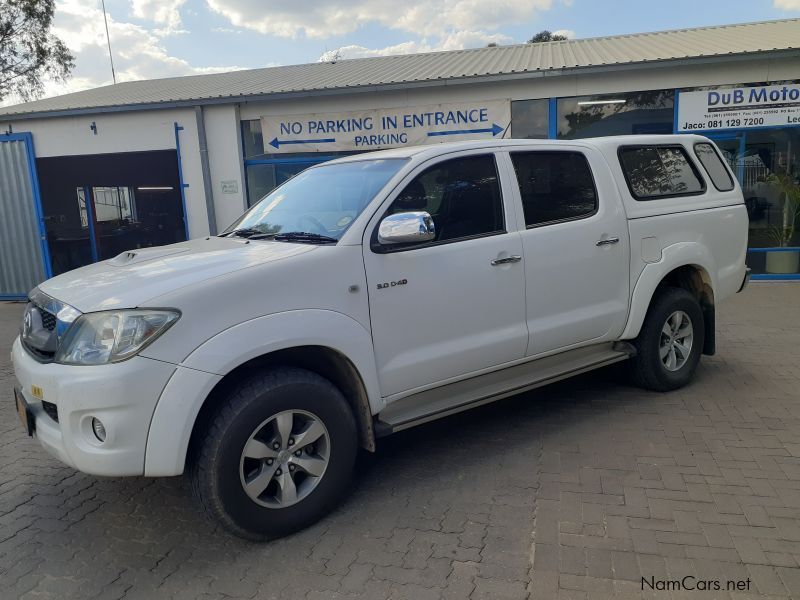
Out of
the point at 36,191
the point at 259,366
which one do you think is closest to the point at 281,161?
the point at 36,191

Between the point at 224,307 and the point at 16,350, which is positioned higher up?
the point at 224,307

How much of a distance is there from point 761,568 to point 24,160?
42.5 feet

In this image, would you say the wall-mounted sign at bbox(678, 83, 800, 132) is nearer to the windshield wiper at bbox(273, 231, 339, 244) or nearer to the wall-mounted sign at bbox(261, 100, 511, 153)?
the wall-mounted sign at bbox(261, 100, 511, 153)

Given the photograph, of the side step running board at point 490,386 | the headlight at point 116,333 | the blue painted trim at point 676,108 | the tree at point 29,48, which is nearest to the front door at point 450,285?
the side step running board at point 490,386

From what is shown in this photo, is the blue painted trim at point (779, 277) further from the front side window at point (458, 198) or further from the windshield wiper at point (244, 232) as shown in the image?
the windshield wiper at point (244, 232)

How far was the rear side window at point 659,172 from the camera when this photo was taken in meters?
4.77

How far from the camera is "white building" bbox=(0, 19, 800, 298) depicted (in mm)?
9867

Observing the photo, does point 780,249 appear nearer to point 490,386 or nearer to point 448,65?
point 448,65

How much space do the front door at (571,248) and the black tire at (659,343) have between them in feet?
1.22

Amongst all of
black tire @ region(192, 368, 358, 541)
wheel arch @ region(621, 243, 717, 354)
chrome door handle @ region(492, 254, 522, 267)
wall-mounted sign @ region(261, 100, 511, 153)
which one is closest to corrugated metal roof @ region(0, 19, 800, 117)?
wall-mounted sign @ region(261, 100, 511, 153)

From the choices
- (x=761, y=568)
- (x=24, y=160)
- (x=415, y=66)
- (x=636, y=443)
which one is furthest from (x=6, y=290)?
(x=761, y=568)

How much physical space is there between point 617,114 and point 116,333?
9.50 meters

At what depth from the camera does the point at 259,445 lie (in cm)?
300

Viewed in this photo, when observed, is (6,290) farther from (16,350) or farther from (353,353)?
(353,353)
